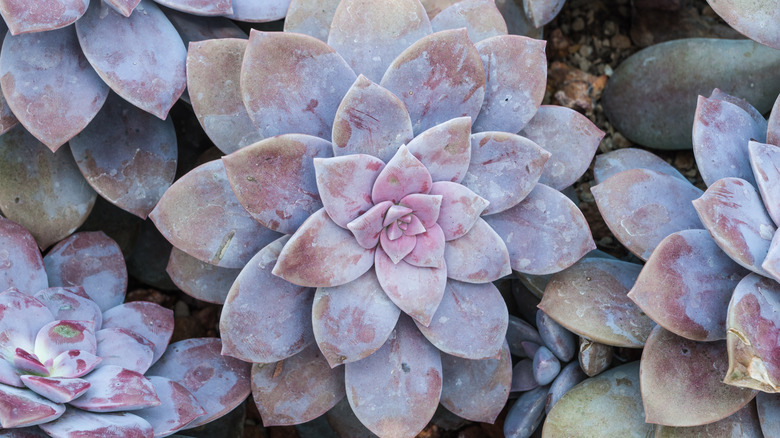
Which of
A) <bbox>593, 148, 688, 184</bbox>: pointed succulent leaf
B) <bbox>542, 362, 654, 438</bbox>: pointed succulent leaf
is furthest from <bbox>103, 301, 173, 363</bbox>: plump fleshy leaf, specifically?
<bbox>593, 148, 688, 184</bbox>: pointed succulent leaf

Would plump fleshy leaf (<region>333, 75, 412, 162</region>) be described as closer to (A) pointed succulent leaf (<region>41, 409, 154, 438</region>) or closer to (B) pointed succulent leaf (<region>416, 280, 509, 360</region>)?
(B) pointed succulent leaf (<region>416, 280, 509, 360</region>)

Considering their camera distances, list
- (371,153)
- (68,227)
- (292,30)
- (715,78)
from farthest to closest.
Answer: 1. (715,78)
2. (68,227)
3. (292,30)
4. (371,153)

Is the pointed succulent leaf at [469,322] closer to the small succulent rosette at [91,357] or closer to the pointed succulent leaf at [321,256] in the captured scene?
the pointed succulent leaf at [321,256]

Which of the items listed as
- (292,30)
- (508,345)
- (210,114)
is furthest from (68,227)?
(508,345)

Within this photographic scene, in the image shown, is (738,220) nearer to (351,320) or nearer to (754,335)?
(754,335)

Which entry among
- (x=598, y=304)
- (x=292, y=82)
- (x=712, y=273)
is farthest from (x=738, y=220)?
(x=292, y=82)

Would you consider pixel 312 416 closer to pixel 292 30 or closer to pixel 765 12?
pixel 292 30

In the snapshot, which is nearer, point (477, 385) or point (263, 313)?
point (263, 313)
